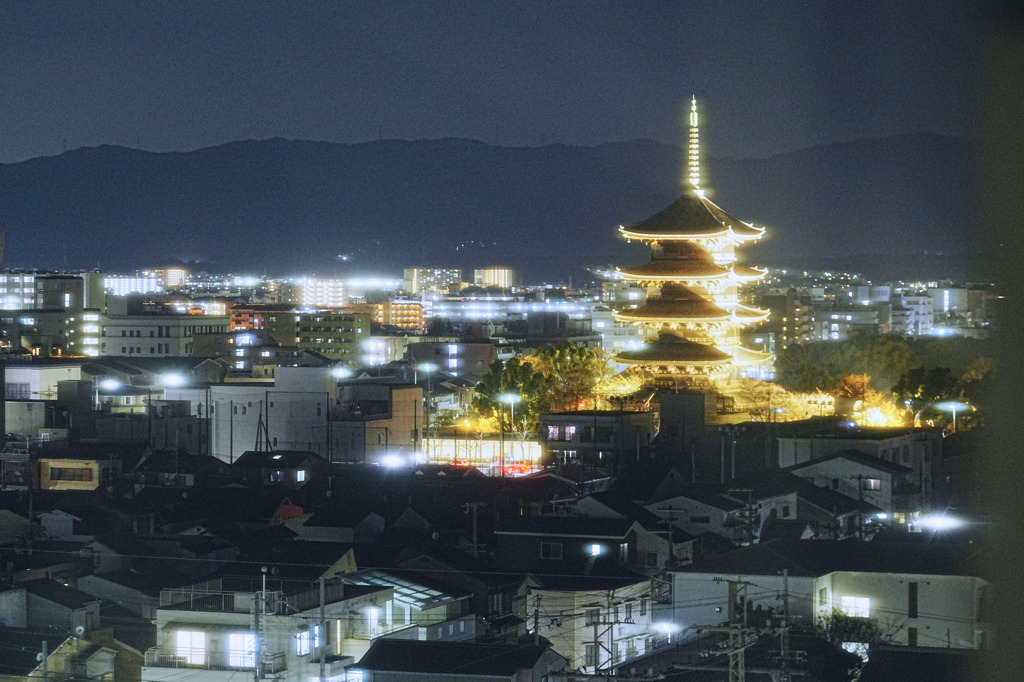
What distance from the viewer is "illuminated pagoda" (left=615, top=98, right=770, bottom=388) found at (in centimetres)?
2722

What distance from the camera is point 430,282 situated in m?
121

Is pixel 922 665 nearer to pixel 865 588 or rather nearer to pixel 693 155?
pixel 865 588

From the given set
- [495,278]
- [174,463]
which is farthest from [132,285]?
[174,463]

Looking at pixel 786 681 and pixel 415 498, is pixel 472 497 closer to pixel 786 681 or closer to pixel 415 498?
pixel 415 498

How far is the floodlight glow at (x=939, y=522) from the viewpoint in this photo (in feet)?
46.0

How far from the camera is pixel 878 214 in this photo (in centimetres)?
15025

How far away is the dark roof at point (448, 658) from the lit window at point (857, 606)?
2.87 m

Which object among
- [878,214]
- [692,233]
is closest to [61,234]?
[878,214]

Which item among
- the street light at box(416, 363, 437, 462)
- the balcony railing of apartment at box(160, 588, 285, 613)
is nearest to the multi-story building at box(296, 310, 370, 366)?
the street light at box(416, 363, 437, 462)

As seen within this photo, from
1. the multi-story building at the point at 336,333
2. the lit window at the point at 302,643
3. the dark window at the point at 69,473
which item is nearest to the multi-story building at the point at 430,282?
the multi-story building at the point at 336,333

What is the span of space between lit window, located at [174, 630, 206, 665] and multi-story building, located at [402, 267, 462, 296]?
304ft

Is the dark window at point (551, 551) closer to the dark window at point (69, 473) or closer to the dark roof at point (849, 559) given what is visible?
the dark roof at point (849, 559)

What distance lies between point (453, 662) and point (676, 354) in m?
18.3

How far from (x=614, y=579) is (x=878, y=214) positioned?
142 metres
